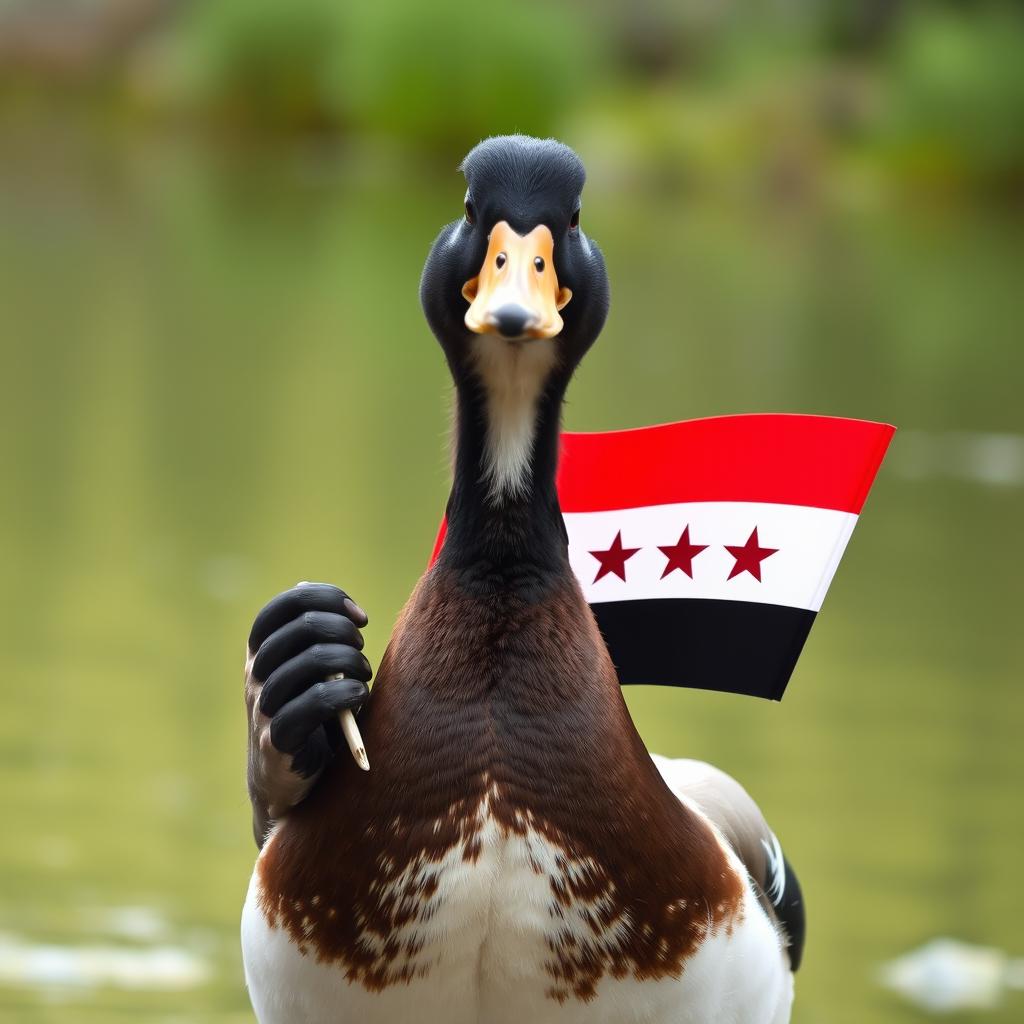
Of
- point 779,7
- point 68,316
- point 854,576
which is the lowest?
point 854,576

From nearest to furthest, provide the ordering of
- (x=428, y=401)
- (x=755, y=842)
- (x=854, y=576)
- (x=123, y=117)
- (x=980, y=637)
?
1. (x=755, y=842)
2. (x=980, y=637)
3. (x=854, y=576)
4. (x=428, y=401)
5. (x=123, y=117)

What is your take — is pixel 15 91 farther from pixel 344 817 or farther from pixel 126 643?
pixel 344 817

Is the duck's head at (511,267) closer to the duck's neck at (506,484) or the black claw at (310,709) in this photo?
the duck's neck at (506,484)

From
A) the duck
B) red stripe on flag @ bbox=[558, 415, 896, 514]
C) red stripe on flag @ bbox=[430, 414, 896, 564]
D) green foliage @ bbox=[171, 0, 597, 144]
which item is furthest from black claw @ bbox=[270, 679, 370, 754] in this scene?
green foliage @ bbox=[171, 0, 597, 144]

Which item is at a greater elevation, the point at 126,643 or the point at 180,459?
the point at 180,459

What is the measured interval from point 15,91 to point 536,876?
32471 mm

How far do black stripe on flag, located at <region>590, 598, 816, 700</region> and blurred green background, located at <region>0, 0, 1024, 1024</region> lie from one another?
0.35m

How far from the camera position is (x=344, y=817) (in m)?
1.91

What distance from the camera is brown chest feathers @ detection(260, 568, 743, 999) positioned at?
187 cm

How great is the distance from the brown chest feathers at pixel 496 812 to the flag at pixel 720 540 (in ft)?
0.98

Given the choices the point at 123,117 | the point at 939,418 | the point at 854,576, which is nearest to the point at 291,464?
the point at 854,576

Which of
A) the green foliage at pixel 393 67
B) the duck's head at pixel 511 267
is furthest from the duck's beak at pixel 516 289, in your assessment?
the green foliage at pixel 393 67

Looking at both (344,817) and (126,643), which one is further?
(126,643)

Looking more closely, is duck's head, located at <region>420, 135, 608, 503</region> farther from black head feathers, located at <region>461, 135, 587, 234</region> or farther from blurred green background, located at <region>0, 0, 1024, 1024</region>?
blurred green background, located at <region>0, 0, 1024, 1024</region>
